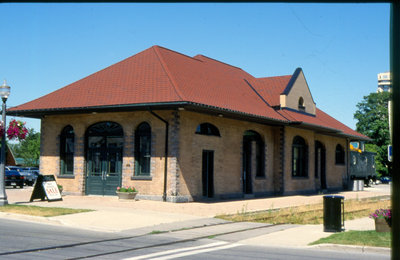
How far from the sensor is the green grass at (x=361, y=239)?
10.3 meters

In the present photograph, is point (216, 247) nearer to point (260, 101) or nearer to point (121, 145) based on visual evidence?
point (121, 145)

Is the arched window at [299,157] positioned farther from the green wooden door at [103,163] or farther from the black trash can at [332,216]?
the black trash can at [332,216]

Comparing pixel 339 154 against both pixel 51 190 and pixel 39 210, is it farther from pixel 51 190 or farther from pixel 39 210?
pixel 39 210

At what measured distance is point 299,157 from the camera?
104 ft

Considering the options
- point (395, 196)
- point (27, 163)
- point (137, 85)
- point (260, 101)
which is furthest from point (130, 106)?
point (27, 163)

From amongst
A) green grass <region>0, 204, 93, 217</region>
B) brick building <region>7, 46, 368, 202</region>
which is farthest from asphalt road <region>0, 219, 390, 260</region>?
brick building <region>7, 46, 368, 202</region>

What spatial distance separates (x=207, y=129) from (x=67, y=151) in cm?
757

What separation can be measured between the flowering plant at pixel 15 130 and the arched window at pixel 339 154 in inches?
1041

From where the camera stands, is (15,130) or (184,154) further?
(184,154)

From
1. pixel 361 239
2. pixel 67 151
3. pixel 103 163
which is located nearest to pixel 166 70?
pixel 103 163

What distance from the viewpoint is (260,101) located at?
2955 centimetres

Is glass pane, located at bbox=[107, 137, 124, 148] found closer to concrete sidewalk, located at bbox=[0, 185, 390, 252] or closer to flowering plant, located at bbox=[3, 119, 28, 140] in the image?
concrete sidewalk, located at bbox=[0, 185, 390, 252]

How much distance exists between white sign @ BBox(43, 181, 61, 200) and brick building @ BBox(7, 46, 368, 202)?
2.86m

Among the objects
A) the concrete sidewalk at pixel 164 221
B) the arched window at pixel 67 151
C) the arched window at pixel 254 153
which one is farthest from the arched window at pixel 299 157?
the arched window at pixel 67 151
